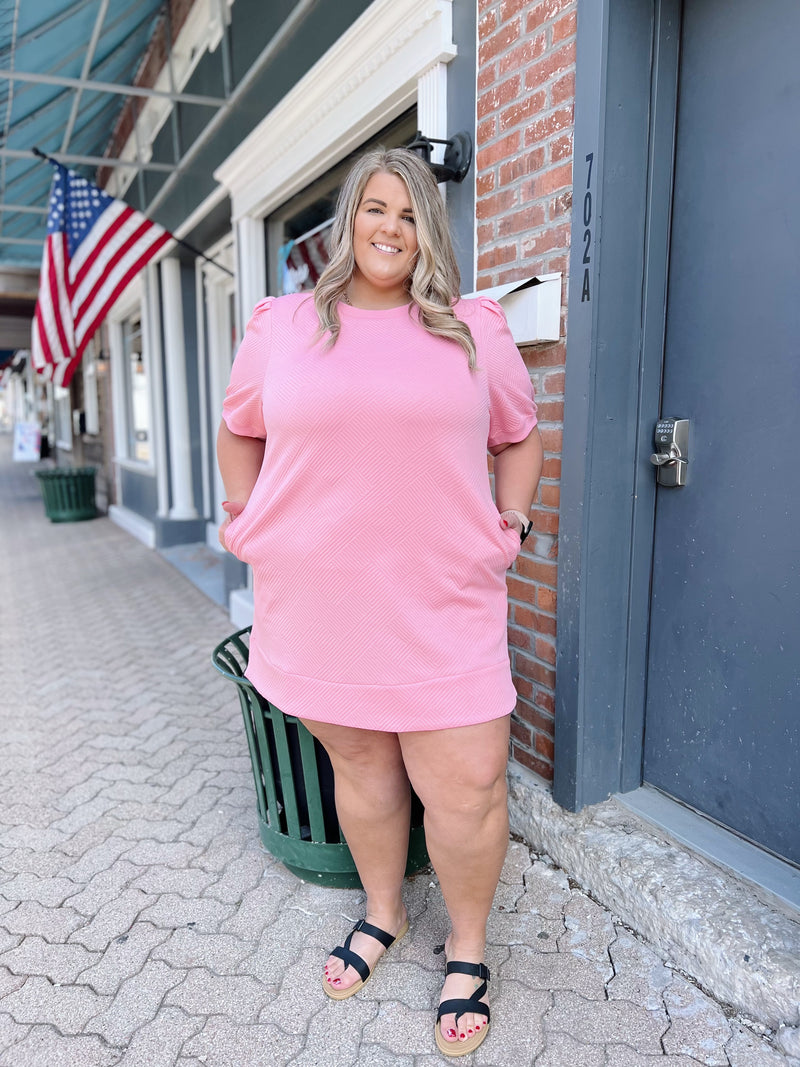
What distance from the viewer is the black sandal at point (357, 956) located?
6.12 ft

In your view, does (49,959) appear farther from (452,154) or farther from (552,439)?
(452,154)

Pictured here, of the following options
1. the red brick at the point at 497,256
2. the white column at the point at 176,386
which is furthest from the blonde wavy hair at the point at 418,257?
the white column at the point at 176,386

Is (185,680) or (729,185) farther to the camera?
(185,680)

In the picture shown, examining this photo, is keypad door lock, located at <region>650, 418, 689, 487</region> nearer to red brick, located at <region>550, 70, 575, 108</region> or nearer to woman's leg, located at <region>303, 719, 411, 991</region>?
red brick, located at <region>550, 70, 575, 108</region>

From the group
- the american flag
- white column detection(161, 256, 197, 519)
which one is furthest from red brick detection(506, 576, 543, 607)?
white column detection(161, 256, 197, 519)

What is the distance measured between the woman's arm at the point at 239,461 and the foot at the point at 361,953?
3.55 ft

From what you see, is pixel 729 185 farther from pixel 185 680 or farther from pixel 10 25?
pixel 10 25

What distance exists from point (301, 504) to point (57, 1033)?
139 cm

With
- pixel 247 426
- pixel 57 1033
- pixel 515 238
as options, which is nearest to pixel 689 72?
pixel 515 238

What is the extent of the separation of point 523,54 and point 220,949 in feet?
8.92

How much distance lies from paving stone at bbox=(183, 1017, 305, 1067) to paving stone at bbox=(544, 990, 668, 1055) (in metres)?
0.53

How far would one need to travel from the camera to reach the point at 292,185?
3.99 m

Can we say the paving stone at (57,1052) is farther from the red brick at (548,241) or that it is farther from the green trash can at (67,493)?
the green trash can at (67,493)

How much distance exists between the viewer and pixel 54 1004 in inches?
73.7
